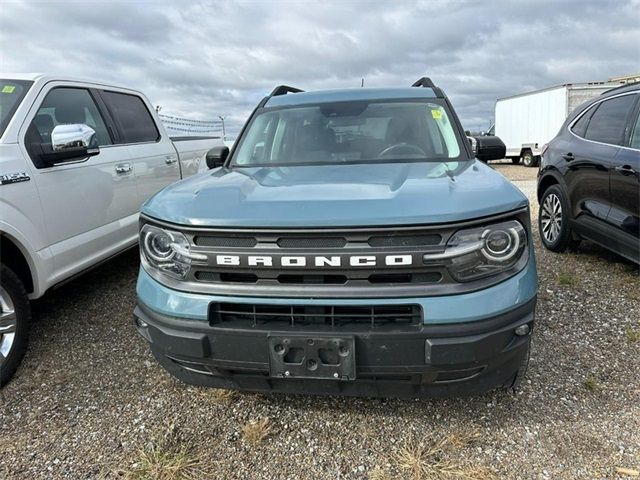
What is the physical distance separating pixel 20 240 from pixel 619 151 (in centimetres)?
476

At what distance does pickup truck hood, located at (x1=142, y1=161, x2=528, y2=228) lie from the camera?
75.1 inches

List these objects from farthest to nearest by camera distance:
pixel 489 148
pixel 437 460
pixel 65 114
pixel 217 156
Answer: pixel 65 114, pixel 217 156, pixel 489 148, pixel 437 460

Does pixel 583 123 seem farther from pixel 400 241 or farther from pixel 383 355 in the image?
pixel 383 355

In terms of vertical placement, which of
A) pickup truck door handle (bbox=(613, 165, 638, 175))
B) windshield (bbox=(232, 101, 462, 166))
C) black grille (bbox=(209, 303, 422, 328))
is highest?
windshield (bbox=(232, 101, 462, 166))

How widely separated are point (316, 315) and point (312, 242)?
0.31 metres

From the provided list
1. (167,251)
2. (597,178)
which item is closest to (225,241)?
(167,251)

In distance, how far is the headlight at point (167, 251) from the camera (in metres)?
2.07

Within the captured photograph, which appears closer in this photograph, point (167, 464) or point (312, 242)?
point (312, 242)

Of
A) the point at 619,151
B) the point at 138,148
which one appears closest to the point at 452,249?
the point at 619,151

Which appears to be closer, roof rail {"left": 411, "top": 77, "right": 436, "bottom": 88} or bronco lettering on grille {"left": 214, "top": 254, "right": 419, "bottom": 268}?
bronco lettering on grille {"left": 214, "top": 254, "right": 419, "bottom": 268}

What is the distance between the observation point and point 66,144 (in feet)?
10.1

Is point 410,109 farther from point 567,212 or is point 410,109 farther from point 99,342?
point 99,342

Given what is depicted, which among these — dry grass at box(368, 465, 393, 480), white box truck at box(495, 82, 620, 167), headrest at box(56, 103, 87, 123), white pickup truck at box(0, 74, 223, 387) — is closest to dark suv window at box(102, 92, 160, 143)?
white pickup truck at box(0, 74, 223, 387)

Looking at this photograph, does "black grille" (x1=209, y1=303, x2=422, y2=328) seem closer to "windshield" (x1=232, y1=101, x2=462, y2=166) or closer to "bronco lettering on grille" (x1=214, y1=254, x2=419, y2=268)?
"bronco lettering on grille" (x1=214, y1=254, x2=419, y2=268)
